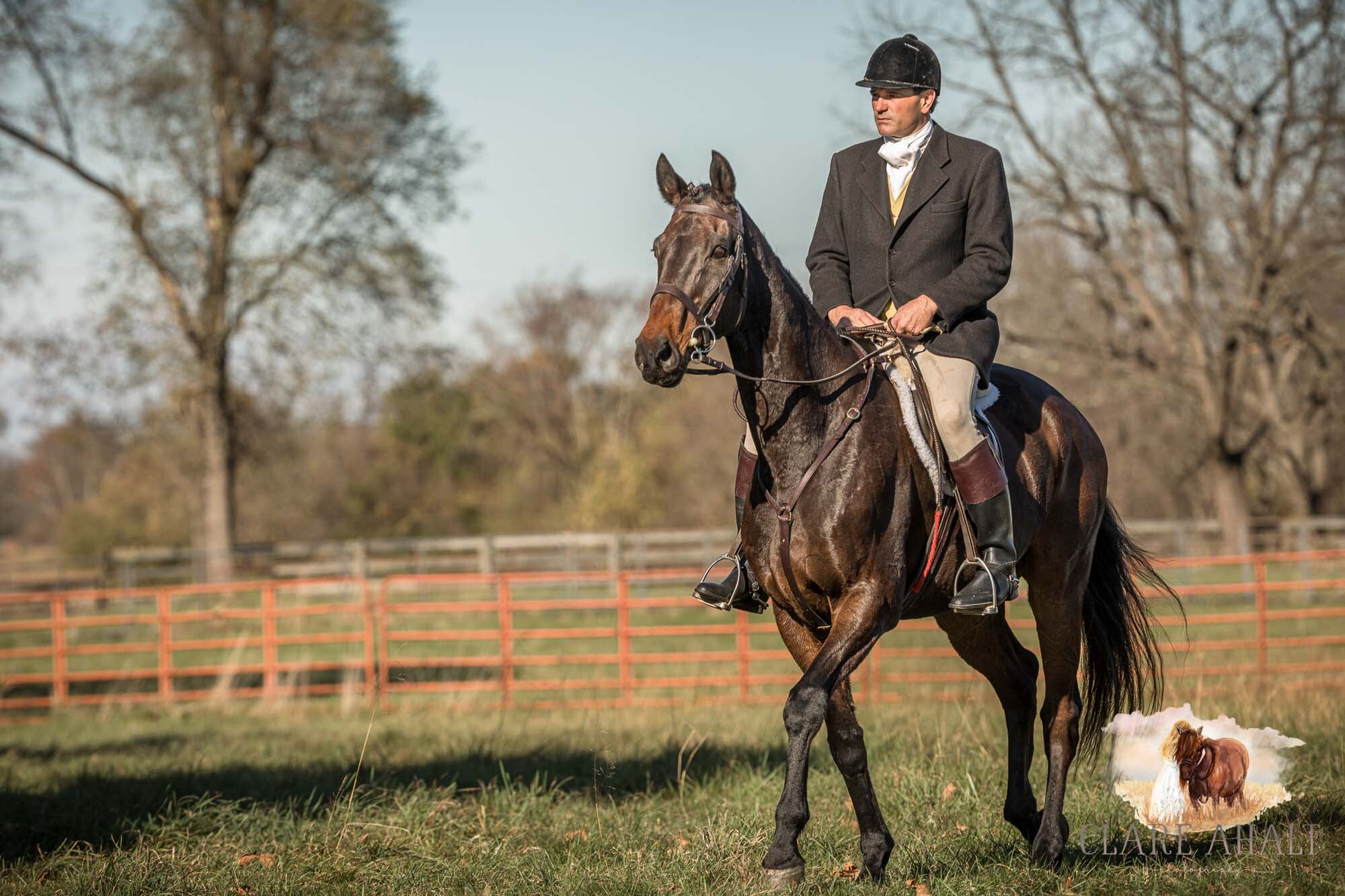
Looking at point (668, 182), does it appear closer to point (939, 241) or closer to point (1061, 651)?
point (939, 241)

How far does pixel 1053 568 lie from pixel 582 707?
8086 mm

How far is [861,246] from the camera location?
198 inches

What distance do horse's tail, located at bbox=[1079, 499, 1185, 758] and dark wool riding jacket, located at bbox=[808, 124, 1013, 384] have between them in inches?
56.3

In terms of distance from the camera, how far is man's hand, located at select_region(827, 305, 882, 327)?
15.9ft

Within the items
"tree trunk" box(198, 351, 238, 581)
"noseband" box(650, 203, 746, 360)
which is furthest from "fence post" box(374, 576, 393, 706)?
"tree trunk" box(198, 351, 238, 581)

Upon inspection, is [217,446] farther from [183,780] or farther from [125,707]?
[183,780]

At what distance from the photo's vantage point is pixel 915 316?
4703 millimetres

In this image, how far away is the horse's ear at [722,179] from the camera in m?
4.26

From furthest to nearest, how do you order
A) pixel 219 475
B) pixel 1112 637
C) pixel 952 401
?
pixel 219 475, pixel 1112 637, pixel 952 401

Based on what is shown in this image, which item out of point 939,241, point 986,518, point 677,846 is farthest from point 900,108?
point 677,846

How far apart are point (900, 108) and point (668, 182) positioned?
1117 mm

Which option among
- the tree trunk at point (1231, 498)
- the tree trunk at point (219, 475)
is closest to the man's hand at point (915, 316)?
the tree trunk at point (1231, 498)

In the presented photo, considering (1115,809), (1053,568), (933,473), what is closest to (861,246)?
(933,473)

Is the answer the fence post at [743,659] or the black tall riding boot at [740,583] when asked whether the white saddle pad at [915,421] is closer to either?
the black tall riding boot at [740,583]
